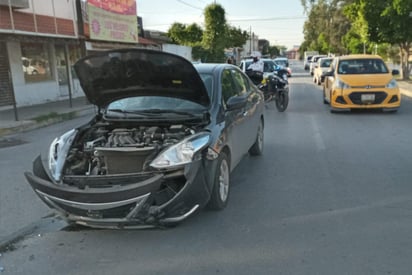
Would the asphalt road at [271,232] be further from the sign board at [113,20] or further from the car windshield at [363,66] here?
the sign board at [113,20]

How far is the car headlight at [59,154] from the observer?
4.08 meters

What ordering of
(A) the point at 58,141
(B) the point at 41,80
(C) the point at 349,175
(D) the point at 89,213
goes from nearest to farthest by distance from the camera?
(D) the point at 89,213, (A) the point at 58,141, (C) the point at 349,175, (B) the point at 41,80

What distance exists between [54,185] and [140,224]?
0.87 metres

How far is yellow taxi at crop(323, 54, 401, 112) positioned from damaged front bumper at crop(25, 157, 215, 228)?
333 inches

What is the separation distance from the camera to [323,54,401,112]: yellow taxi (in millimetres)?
11211

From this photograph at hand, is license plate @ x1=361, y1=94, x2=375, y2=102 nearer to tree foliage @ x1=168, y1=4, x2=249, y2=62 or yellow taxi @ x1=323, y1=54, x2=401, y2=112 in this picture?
yellow taxi @ x1=323, y1=54, x2=401, y2=112

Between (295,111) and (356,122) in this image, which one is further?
(295,111)

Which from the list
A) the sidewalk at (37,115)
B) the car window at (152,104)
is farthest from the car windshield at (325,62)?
the car window at (152,104)

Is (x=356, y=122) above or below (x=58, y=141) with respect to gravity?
below

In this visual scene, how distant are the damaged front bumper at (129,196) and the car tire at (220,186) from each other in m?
0.42

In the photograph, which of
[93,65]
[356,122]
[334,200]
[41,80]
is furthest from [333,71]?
[41,80]

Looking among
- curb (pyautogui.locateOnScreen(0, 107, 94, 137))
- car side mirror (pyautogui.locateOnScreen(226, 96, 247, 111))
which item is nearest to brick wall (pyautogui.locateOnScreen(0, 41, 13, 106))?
curb (pyautogui.locateOnScreen(0, 107, 94, 137))

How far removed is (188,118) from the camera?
15.3 feet

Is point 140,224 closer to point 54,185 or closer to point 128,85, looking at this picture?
point 54,185
